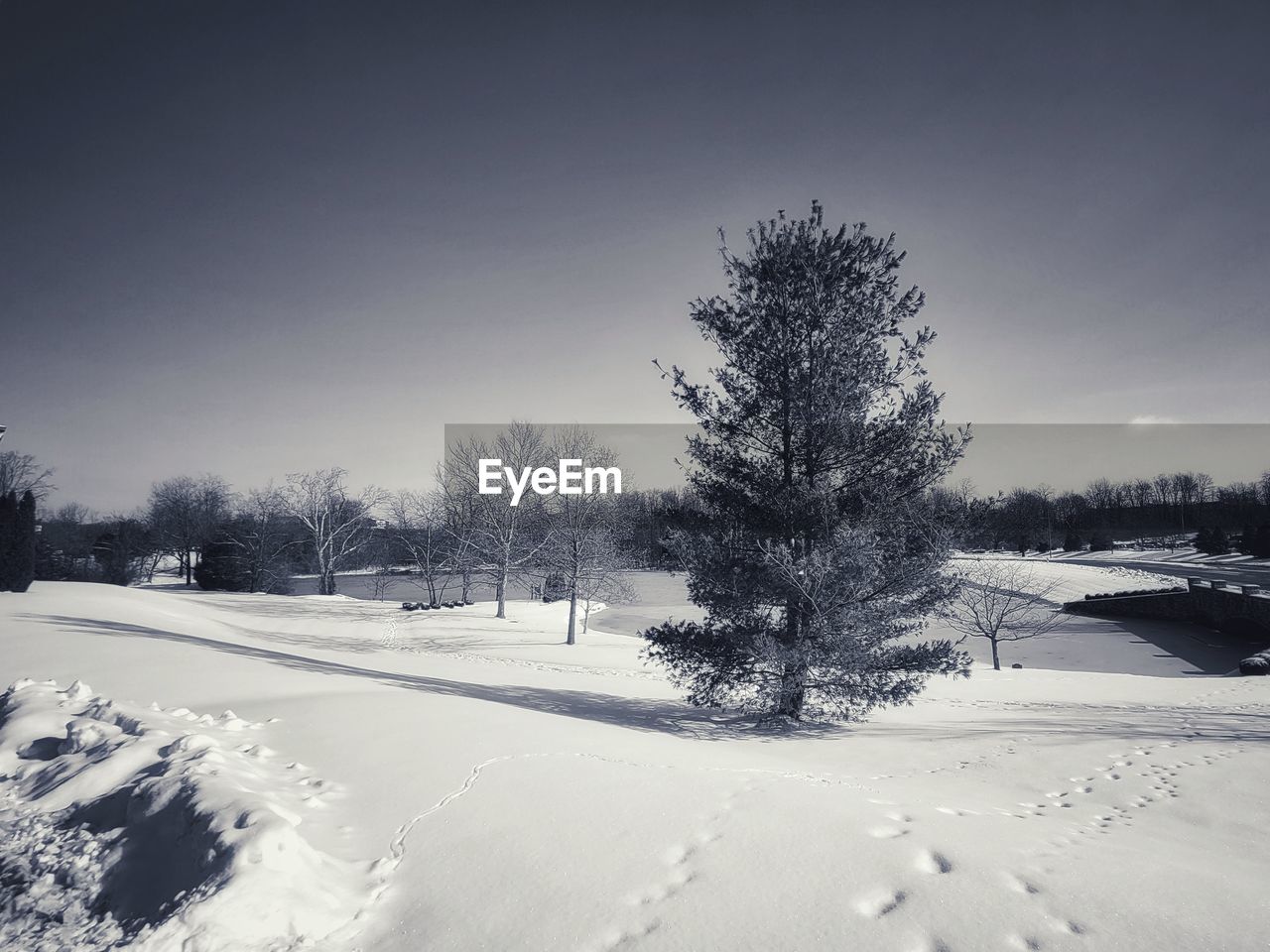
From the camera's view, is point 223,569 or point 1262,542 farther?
point 1262,542

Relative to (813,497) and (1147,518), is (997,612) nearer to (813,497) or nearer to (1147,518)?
(813,497)

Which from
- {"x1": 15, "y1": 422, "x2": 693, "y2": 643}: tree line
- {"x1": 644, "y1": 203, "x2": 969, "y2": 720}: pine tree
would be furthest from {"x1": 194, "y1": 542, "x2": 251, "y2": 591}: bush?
{"x1": 644, "y1": 203, "x2": 969, "y2": 720}: pine tree

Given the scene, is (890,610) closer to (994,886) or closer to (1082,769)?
(1082,769)

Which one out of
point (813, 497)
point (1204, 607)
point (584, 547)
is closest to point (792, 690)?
point (813, 497)

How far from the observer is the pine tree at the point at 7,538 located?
1738 centimetres

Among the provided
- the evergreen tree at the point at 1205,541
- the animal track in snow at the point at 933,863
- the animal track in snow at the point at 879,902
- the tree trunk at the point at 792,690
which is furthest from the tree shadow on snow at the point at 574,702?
the evergreen tree at the point at 1205,541

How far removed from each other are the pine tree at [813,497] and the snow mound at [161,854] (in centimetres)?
617

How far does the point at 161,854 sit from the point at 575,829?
214 centimetres

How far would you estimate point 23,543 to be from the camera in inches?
701

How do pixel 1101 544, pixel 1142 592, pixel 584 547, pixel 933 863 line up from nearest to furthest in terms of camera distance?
pixel 933 863
pixel 584 547
pixel 1142 592
pixel 1101 544

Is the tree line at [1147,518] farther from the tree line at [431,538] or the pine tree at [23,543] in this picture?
the pine tree at [23,543]

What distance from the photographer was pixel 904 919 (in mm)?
2557

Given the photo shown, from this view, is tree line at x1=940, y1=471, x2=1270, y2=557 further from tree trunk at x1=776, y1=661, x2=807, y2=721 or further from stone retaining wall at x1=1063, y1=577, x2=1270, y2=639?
tree trunk at x1=776, y1=661, x2=807, y2=721

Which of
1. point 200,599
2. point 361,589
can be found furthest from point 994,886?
point 361,589
